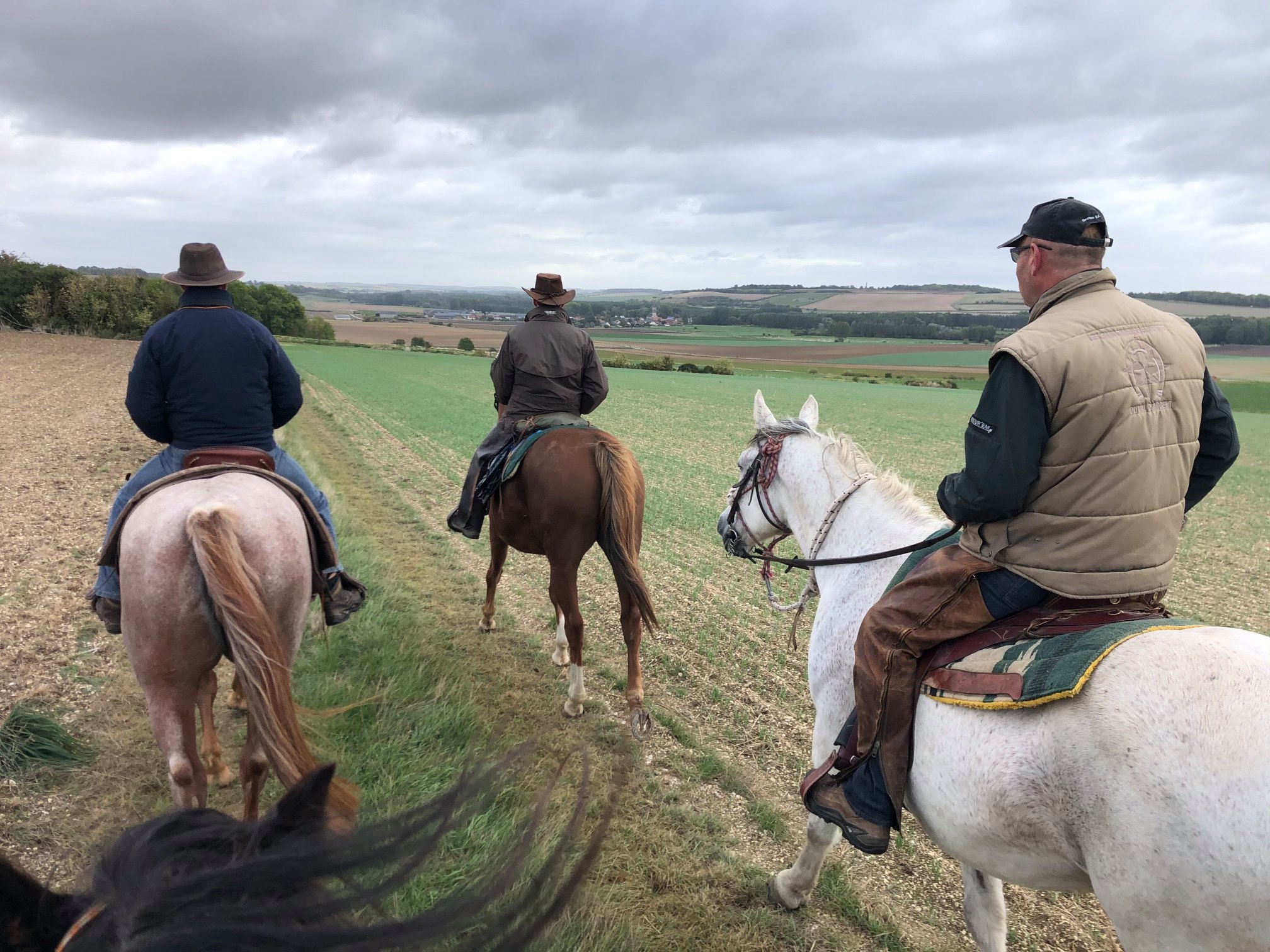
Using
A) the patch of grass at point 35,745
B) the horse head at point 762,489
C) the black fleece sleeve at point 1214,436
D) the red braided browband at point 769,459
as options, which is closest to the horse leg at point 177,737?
the patch of grass at point 35,745

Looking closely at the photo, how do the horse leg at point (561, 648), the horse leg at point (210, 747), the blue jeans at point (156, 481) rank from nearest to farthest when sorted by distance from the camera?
the blue jeans at point (156, 481) → the horse leg at point (210, 747) → the horse leg at point (561, 648)

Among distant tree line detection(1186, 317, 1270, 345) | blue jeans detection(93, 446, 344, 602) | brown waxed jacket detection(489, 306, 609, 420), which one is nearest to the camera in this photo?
blue jeans detection(93, 446, 344, 602)

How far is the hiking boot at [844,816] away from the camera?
266cm

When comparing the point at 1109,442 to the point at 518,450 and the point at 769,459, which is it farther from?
the point at 518,450

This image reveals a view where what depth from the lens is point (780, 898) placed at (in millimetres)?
3453

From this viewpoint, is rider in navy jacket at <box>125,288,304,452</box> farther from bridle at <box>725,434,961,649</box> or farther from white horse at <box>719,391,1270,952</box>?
white horse at <box>719,391,1270,952</box>

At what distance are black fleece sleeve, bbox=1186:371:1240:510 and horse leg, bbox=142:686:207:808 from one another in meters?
4.14

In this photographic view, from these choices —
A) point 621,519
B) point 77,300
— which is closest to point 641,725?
point 621,519

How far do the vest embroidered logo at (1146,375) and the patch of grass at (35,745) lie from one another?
5.63m

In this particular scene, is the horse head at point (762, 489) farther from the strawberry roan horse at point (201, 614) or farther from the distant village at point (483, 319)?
the distant village at point (483, 319)

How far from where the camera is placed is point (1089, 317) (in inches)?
83.6

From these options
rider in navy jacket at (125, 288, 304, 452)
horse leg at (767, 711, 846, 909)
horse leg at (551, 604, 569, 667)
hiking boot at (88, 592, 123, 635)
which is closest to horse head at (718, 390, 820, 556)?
horse leg at (767, 711, 846, 909)

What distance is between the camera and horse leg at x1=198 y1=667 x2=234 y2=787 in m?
4.19

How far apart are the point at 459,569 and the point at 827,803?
6.39 meters
